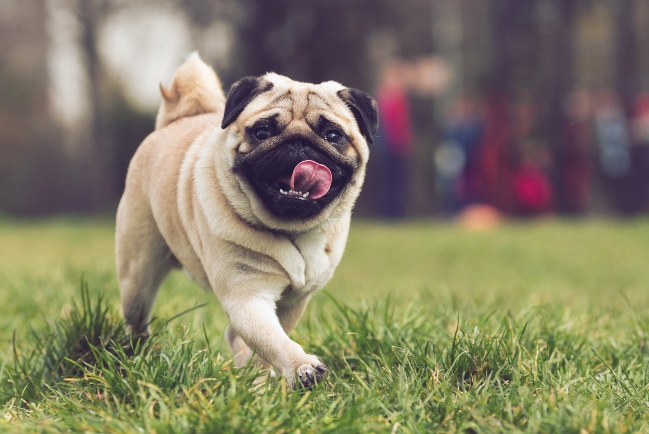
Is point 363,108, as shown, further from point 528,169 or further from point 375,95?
point 375,95

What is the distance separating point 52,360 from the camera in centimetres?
329

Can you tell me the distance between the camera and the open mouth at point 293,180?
2973 millimetres

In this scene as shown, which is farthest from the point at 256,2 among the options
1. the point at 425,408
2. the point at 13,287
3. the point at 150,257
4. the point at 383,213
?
the point at 425,408

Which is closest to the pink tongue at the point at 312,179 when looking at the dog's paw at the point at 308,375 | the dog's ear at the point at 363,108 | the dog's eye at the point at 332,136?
the dog's eye at the point at 332,136

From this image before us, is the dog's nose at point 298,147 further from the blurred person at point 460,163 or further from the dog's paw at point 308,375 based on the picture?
the blurred person at point 460,163

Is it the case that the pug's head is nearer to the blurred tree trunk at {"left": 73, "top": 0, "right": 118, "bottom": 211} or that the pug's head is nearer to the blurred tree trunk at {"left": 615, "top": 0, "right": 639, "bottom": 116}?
the blurred tree trunk at {"left": 615, "top": 0, "right": 639, "bottom": 116}

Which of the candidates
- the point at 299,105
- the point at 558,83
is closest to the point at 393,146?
the point at 558,83

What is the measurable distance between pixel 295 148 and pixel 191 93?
1128 millimetres

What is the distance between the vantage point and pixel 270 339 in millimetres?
2844

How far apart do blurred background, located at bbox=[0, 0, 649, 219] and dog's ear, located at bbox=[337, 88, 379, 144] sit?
9539 millimetres

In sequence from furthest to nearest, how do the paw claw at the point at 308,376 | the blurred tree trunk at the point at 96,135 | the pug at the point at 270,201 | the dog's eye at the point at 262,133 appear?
the blurred tree trunk at the point at 96,135 → the dog's eye at the point at 262,133 → the pug at the point at 270,201 → the paw claw at the point at 308,376

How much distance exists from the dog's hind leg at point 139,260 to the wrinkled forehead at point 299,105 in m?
0.86

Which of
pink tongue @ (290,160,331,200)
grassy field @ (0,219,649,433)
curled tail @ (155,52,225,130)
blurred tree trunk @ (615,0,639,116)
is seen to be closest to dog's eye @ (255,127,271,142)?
pink tongue @ (290,160,331,200)

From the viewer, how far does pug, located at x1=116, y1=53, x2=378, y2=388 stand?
2971 millimetres
